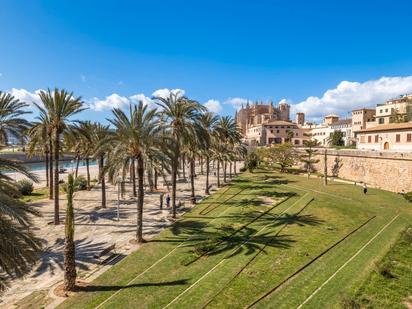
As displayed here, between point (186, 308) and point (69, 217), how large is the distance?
5868mm

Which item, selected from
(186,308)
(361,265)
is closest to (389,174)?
(361,265)

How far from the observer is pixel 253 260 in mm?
14180

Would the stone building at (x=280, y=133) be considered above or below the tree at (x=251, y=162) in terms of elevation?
above

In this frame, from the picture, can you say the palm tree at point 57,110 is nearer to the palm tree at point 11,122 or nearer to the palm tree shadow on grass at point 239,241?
the palm tree at point 11,122

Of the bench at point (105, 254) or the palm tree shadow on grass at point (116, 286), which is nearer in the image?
the palm tree shadow on grass at point (116, 286)

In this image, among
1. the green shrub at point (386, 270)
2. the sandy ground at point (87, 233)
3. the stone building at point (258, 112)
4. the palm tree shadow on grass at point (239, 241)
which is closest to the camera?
the sandy ground at point (87, 233)

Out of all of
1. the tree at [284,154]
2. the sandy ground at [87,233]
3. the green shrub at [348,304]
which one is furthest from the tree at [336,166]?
the green shrub at [348,304]

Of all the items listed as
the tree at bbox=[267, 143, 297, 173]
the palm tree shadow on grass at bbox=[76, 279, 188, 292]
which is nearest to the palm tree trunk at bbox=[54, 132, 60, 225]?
the palm tree shadow on grass at bbox=[76, 279, 188, 292]

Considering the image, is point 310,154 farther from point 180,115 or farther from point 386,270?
point 386,270

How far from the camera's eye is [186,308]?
1030cm

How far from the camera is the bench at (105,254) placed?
1439 cm

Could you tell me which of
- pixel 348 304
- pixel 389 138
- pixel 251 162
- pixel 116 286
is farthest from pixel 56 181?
pixel 251 162

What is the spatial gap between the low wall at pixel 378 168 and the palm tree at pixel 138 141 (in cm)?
3060

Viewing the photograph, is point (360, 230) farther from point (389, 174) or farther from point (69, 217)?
point (389, 174)
